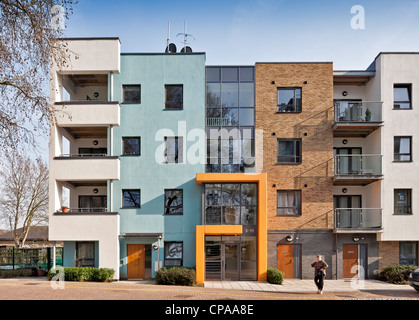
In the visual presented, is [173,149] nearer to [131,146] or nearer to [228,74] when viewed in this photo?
[131,146]

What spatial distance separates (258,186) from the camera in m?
22.3

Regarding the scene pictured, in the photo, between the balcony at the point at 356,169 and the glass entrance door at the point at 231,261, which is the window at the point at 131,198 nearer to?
the glass entrance door at the point at 231,261

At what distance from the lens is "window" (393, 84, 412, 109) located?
23.6 m

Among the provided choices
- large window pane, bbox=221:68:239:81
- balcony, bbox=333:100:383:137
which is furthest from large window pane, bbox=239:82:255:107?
balcony, bbox=333:100:383:137

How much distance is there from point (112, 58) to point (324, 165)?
1328 cm

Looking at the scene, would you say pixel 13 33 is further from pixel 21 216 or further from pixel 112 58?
pixel 21 216

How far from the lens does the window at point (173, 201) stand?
22.9 m

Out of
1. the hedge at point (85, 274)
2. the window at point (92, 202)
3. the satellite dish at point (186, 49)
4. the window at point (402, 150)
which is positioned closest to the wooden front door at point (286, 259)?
the window at point (402, 150)

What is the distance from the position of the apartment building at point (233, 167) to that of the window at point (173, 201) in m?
0.08

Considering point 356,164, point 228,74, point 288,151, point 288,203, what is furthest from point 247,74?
point 356,164

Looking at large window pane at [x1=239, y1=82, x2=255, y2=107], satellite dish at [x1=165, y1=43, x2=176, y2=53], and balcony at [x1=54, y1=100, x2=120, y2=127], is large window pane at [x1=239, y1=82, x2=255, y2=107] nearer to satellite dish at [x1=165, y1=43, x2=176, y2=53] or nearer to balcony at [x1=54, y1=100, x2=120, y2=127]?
satellite dish at [x1=165, y1=43, x2=176, y2=53]

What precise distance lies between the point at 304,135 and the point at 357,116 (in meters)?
3.15

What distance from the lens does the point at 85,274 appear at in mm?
20781

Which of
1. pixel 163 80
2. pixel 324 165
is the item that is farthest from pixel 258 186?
pixel 163 80
